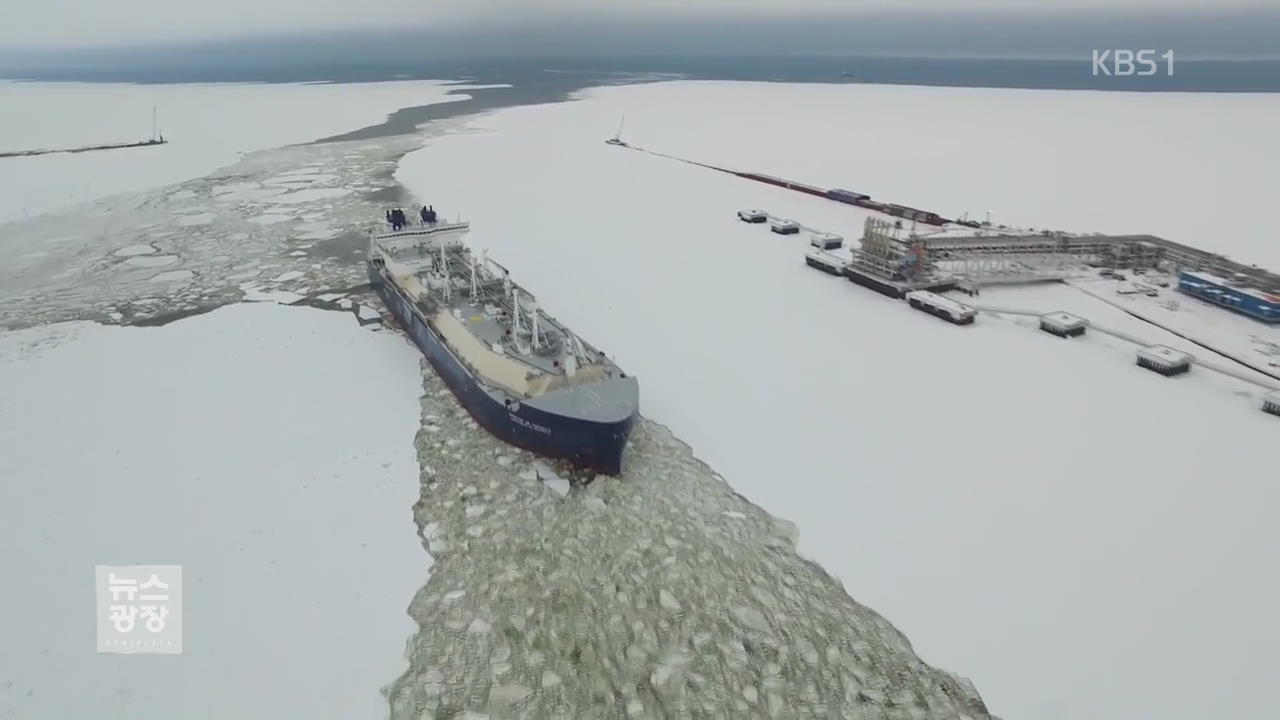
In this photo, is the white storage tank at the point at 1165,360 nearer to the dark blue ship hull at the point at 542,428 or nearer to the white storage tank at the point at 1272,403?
the white storage tank at the point at 1272,403

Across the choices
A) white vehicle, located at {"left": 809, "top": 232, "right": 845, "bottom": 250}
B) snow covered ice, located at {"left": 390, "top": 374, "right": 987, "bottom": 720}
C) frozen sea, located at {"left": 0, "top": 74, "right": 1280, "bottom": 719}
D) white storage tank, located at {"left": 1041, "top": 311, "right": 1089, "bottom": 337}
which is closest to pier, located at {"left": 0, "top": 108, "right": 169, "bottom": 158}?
frozen sea, located at {"left": 0, "top": 74, "right": 1280, "bottom": 719}

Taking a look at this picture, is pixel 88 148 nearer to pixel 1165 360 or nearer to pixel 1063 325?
pixel 1063 325

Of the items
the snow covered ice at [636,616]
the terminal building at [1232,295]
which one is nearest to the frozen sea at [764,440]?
the snow covered ice at [636,616]

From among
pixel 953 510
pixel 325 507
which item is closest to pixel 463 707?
pixel 325 507

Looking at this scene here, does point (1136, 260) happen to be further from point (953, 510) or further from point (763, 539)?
point (763, 539)

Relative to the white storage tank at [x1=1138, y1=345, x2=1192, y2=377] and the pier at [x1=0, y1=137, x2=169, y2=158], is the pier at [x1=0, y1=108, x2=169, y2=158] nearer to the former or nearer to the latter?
the pier at [x1=0, y1=137, x2=169, y2=158]
